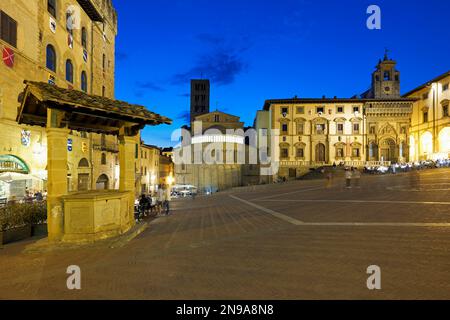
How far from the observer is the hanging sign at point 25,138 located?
61.2 feet

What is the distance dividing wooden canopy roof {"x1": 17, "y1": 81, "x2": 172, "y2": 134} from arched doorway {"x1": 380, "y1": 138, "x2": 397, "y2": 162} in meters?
49.0

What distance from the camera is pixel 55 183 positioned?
803 cm

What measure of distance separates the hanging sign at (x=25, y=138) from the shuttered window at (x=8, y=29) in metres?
5.91

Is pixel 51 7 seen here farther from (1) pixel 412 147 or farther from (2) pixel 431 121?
(1) pixel 412 147

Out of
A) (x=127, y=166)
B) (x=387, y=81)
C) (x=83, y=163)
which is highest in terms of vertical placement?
(x=387, y=81)

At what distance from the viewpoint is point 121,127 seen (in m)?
9.91

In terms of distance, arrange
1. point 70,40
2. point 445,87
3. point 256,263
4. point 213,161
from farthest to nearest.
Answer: point 213,161 < point 445,87 < point 70,40 < point 256,263

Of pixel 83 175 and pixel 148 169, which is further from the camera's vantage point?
pixel 148 169

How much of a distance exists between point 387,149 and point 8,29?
54569 mm

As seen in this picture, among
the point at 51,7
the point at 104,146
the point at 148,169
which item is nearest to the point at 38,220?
the point at 51,7

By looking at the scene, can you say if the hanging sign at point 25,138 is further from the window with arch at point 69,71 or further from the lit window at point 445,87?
the lit window at point 445,87

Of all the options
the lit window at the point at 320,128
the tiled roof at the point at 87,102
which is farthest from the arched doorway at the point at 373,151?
the tiled roof at the point at 87,102

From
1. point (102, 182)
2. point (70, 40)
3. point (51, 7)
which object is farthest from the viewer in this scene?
point (102, 182)
